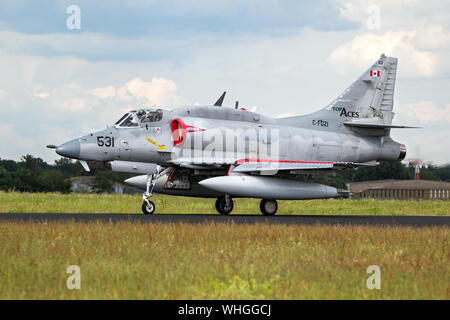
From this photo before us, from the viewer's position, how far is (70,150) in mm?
21969

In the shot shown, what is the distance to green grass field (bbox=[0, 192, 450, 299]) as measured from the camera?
27.0ft

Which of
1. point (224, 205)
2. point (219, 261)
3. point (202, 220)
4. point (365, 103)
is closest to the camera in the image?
point (219, 261)

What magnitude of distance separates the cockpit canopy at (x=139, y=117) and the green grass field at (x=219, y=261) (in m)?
8.11

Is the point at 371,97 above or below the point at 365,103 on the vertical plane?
above

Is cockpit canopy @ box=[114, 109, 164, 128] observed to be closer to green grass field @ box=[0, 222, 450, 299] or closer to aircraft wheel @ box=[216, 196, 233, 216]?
aircraft wheel @ box=[216, 196, 233, 216]

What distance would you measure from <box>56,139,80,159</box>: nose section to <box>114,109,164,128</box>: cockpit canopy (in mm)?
1582

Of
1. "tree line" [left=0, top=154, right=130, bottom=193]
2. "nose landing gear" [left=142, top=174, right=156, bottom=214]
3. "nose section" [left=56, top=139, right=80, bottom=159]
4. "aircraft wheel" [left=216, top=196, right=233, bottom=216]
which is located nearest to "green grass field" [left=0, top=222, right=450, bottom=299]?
"nose section" [left=56, top=139, right=80, bottom=159]

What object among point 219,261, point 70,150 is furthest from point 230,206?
point 219,261

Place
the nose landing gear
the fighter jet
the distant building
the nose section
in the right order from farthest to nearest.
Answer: the distant building, the fighter jet, the nose landing gear, the nose section

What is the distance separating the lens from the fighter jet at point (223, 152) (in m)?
22.5

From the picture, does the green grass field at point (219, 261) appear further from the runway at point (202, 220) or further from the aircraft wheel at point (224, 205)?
the aircraft wheel at point (224, 205)

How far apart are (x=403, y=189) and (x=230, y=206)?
6642 centimetres

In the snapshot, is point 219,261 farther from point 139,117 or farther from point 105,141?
point 139,117

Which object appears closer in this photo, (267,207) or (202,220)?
(202,220)
